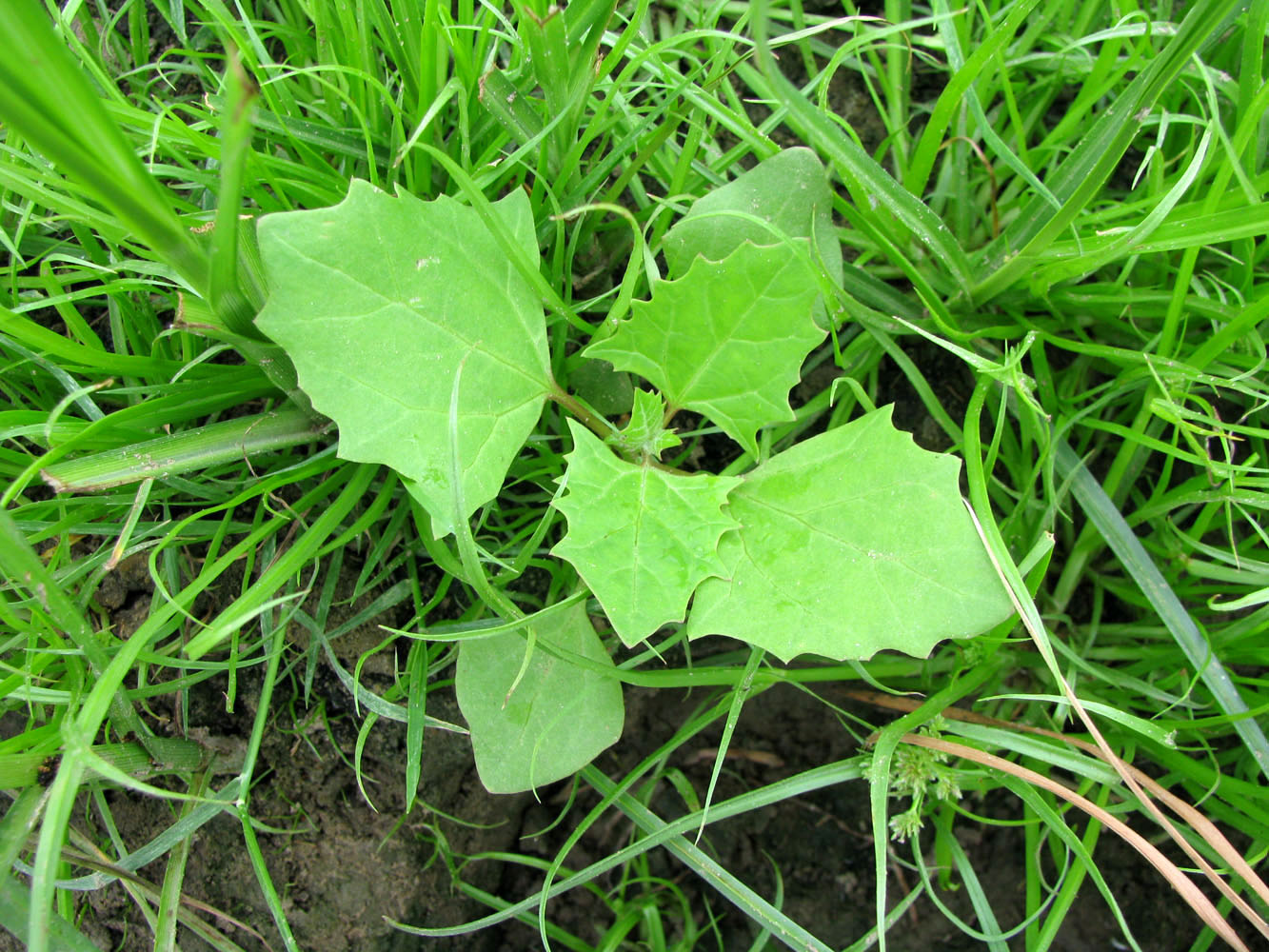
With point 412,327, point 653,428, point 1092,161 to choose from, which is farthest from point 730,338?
point 1092,161

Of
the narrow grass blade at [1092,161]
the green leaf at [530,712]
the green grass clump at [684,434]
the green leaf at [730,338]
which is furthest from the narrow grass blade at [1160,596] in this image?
the green leaf at [530,712]

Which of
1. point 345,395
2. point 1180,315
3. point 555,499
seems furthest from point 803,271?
point 1180,315

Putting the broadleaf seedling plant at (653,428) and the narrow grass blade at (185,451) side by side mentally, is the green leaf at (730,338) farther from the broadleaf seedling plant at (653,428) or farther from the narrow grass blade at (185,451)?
the narrow grass blade at (185,451)

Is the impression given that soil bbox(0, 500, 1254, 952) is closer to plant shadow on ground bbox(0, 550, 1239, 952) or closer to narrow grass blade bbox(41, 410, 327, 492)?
plant shadow on ground bbox(0, 550, 1239, 952)

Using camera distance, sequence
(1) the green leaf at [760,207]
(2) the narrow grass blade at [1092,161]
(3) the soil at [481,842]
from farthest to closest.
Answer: (3) the soil at [481,842]
(1) the green leaf at [760,207]
(2) the narrow grass blade at [1092,161]

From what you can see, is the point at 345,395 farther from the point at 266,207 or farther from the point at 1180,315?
the point at 1180,315

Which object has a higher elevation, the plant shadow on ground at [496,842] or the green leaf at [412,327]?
the green leaf at [412,327]
